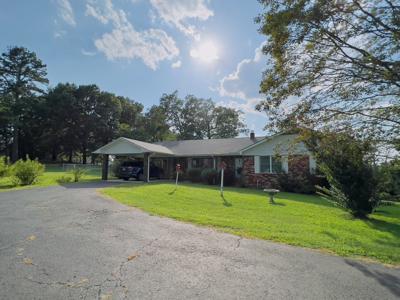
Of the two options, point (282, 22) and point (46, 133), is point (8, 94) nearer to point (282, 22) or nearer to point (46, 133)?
point (46, 133)

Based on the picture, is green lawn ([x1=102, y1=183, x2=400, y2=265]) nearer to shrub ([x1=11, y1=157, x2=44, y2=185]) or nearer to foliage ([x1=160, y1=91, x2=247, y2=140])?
shrub ([x1=11, y1=157, x2=44, y2=185])

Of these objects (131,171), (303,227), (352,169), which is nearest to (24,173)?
(131,171)

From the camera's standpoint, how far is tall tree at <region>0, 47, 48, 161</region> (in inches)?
1633

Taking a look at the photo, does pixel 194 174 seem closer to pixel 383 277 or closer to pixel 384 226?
pixel 384 226

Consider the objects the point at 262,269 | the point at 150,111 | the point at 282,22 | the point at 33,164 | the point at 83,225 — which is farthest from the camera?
the point at 150,111

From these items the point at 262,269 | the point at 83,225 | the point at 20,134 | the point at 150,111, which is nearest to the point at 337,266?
the point at 262,269

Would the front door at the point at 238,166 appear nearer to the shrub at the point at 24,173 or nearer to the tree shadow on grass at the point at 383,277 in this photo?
the shrub at the point at 24,173

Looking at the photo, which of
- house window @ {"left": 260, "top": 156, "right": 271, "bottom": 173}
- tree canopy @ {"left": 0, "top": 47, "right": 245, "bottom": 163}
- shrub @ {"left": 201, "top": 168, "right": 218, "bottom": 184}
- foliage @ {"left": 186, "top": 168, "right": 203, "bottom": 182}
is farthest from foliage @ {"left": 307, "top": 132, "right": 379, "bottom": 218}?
tree canopy @ {"left": 0, "top": 47, "right": 245, "bottom": 163}

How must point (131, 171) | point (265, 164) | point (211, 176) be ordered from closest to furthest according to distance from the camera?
1. point (265, 164)
2. point (211, 176)
3. point (131, 171)

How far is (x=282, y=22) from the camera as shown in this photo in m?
7.44

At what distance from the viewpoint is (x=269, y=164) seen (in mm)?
19312

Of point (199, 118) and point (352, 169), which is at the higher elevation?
point (199, 118)

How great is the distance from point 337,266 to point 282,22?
6.37 m

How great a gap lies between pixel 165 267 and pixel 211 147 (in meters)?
20.1
